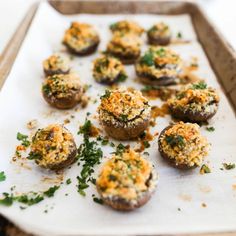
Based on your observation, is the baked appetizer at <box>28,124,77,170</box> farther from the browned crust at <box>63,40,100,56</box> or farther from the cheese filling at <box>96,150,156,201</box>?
the browned crust at <box>63,40,100,56</box>

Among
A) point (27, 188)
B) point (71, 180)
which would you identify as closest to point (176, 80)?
point (71, 180)

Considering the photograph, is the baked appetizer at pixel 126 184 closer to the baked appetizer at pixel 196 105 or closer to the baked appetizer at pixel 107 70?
the baked appetizer at pixel 196 105

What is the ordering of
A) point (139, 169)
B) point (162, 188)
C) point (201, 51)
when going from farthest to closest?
point (201, 51)
point (162, 188)
point (139, 169)

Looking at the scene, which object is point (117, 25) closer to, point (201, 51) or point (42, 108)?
point (201, 51)

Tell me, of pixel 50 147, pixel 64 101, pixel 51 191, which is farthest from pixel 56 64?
pixel 51 191

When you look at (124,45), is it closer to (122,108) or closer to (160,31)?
(160,31)

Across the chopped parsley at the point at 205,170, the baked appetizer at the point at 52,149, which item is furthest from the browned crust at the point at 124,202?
the chopped parsley at the point at 205,170

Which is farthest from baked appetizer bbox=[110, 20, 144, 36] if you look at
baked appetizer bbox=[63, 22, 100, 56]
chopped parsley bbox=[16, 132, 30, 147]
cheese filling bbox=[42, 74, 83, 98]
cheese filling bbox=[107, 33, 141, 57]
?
chopped parsley bbox=[16, 132, 30, 147]
